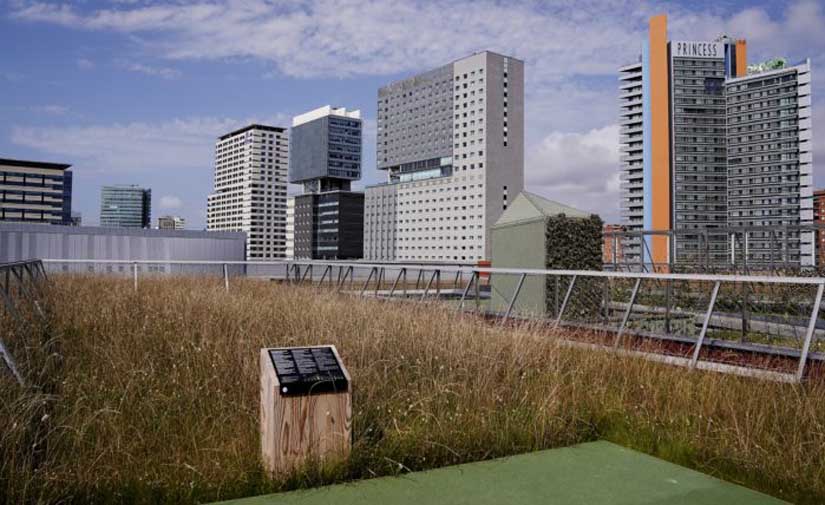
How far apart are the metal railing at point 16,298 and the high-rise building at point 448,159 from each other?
137671 millimetres

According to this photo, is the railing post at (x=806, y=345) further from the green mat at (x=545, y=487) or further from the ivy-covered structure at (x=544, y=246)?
the ivy-covered structure at (x=544, y=246)

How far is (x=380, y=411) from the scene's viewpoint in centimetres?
487

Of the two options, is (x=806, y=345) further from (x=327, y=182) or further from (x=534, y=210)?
(x=327, y=182)

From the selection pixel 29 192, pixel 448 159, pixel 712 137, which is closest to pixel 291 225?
pixel 448 159

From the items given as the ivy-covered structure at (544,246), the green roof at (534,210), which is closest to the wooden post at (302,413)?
the ivy-covered structure at (544,246)

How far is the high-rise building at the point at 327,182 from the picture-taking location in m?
175

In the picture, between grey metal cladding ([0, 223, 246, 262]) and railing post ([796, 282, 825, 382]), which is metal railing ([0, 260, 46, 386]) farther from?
grey metal cladding ([0, 223, 246, 262])

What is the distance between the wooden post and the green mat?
0.23 m

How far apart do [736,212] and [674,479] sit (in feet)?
398

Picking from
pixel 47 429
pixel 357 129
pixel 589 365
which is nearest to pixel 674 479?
pixel 589 365

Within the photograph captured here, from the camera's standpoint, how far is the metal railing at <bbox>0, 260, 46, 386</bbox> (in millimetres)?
5169

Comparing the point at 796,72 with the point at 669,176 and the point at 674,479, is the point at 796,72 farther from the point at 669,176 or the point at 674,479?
the point at 674,479

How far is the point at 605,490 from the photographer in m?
3.67

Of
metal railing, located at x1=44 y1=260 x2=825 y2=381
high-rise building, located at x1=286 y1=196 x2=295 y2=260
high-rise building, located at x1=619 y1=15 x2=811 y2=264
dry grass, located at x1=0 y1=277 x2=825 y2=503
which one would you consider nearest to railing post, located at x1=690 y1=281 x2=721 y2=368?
metal railing, located at x1=44 y1=260 x2=825 y2=381
